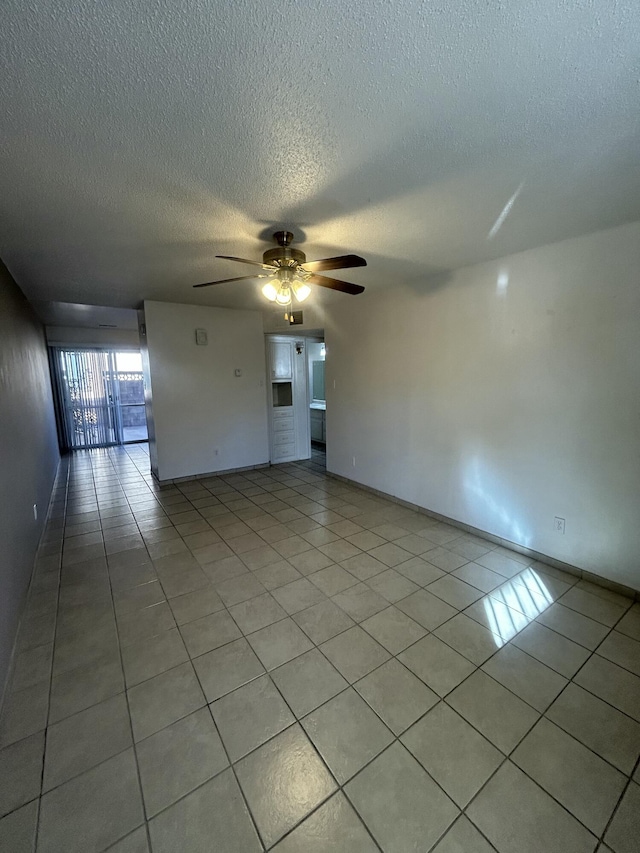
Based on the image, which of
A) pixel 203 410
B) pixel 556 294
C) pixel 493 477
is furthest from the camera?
pixel 203 410

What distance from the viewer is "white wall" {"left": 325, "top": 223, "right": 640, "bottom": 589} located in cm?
224

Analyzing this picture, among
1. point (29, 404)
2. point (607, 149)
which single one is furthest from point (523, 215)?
point (29, 404)

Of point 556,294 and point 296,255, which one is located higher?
point 296,255

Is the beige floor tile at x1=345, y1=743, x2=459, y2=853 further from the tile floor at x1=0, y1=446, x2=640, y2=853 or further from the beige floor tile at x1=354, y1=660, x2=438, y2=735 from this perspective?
the beige floor tile at x1=354, y1=660, x2=438, y2=735

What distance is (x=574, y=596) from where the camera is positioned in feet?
7.53

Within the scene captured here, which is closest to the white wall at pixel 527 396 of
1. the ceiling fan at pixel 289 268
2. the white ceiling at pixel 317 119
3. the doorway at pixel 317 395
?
the white ceiling at pixel 317 119

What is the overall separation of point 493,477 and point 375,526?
1.16m

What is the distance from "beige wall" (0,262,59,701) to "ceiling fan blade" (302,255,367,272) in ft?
7.42

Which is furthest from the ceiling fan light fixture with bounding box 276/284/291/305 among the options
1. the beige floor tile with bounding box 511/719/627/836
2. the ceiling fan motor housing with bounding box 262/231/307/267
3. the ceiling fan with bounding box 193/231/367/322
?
the beige floor tile with bounding box 511/719/627/836

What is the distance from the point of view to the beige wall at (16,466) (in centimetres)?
190

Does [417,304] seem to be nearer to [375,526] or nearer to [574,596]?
[375,526]

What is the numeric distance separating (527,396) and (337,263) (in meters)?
1.79

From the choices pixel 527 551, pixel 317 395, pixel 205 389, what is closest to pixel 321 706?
pixel 527 551

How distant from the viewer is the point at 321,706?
154cm
